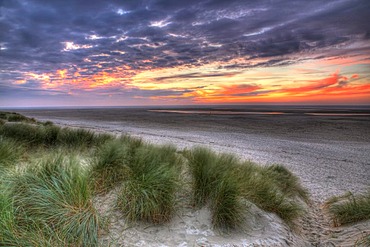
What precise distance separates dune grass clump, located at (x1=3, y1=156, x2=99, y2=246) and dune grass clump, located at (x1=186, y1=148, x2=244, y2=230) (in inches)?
77.5

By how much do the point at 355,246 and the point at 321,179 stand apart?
6016mm

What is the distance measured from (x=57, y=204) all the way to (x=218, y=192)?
2646 millimetres

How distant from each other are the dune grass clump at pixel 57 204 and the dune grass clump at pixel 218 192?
6.46 ft

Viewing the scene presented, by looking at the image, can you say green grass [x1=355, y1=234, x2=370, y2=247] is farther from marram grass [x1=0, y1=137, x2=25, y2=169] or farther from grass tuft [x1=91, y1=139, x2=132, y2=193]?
marram grass [x1=0, y1=137, x2=25, y2=169]

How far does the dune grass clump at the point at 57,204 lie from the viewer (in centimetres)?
341

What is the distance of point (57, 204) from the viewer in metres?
3.71

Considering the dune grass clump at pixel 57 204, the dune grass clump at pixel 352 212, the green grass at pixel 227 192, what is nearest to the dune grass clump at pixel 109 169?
the dune grass clump at pixel 57 204

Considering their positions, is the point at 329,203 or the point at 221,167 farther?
the point at 329,203

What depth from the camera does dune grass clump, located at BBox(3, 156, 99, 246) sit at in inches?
134

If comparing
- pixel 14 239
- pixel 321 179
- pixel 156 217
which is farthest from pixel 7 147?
pixel 321 179

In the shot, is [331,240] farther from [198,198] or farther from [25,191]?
[25,191]

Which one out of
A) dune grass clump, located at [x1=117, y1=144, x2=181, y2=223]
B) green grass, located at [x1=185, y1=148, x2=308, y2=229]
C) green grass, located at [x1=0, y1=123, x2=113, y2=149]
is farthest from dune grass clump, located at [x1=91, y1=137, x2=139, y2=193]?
green grass, located at [x1=0, y1=123, x2=113, y2=149]

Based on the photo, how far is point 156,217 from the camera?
13.9 ft

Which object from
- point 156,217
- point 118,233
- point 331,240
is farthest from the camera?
point 331,240
